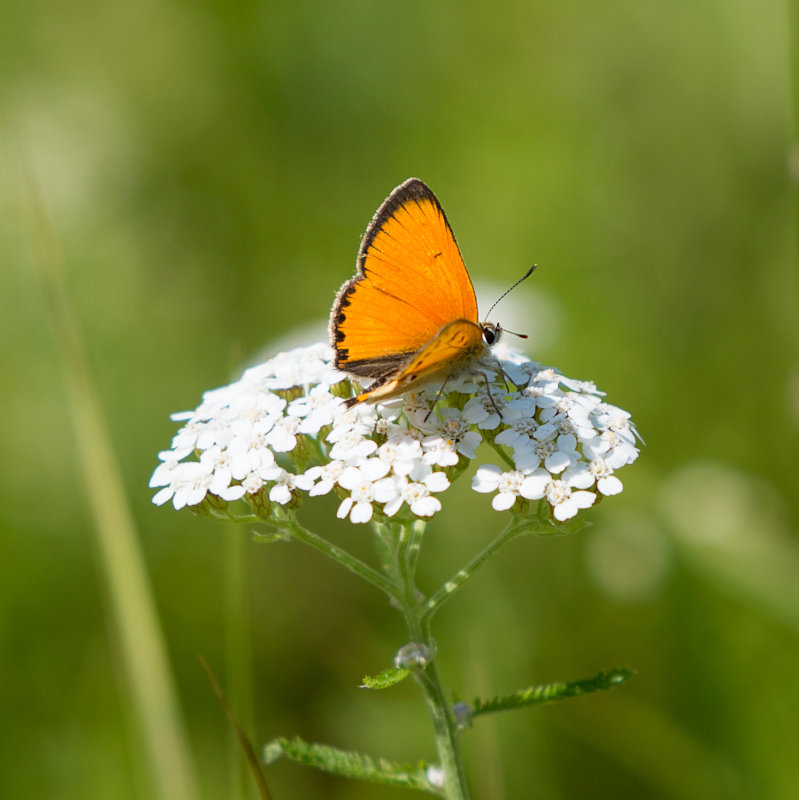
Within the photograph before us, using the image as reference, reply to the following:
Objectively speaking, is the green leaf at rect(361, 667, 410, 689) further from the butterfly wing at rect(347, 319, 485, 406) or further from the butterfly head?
the butterfly head

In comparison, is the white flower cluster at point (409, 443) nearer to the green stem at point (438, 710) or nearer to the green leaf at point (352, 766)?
the green stem at point (438, 710)

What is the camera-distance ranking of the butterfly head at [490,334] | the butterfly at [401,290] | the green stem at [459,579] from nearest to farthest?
1. the green stem at [459,579]
2. the butterfly at [401,290]
3. the butterfly head at [490,334]

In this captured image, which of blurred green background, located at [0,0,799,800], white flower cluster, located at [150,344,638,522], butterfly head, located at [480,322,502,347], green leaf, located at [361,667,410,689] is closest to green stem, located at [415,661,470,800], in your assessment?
green leaf, located at [361,667,410,689]

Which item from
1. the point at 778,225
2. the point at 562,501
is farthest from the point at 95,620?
the point at 778,225

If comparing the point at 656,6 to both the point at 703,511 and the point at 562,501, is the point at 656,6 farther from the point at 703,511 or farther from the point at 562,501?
the point at 562,501

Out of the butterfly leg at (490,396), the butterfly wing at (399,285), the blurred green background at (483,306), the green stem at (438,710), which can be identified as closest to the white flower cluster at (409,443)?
the butterfly leg at (490,396)
